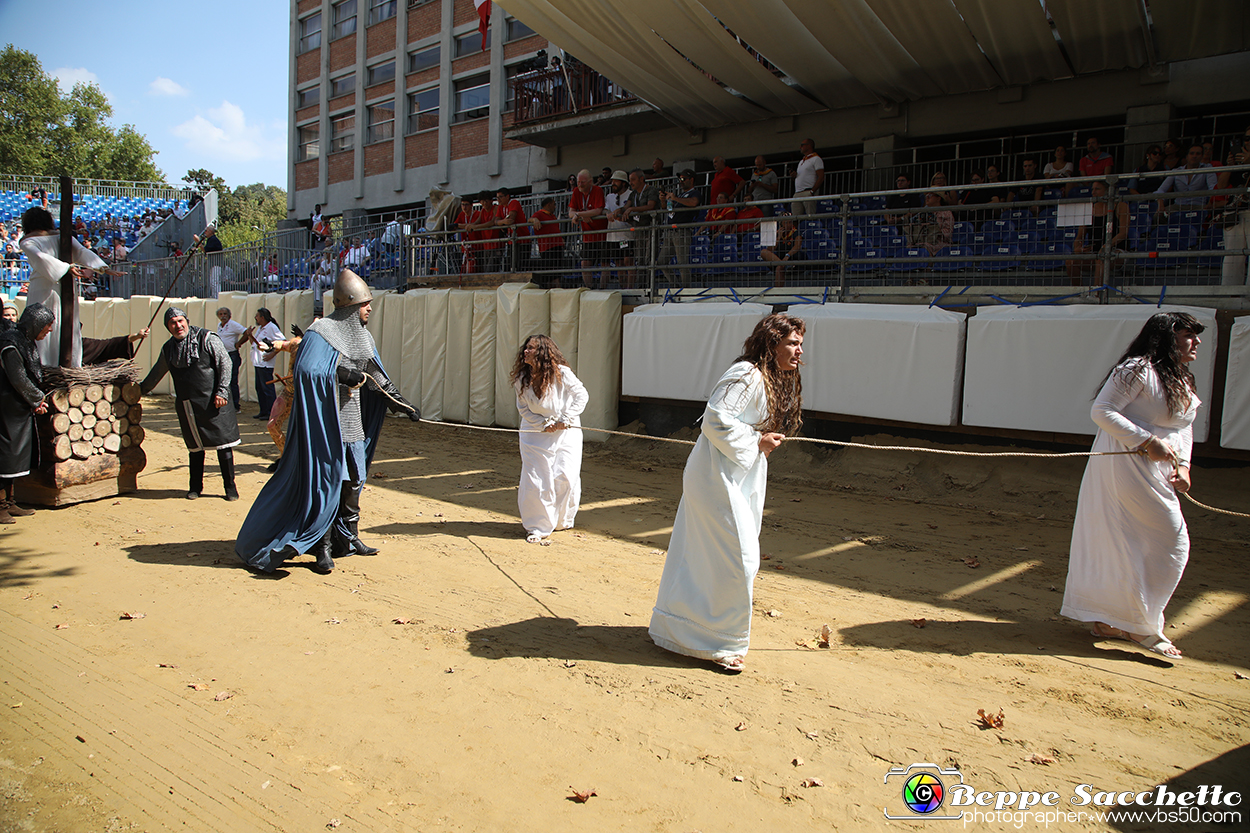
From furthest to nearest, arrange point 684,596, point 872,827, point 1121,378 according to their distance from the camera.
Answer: point 1121,378 → point 684,596 → point 872,827

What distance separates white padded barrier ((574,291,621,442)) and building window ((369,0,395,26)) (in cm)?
2235

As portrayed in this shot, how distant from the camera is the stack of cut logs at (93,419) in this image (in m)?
7.88

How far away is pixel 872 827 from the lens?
301 centimetres

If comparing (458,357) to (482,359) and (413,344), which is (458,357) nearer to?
(482,359)

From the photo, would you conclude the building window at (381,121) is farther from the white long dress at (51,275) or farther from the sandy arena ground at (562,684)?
the sandy arena ground at (562,684)

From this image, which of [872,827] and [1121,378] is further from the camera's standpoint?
[1121,378]

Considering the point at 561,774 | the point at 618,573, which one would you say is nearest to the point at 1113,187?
the point at 618,573

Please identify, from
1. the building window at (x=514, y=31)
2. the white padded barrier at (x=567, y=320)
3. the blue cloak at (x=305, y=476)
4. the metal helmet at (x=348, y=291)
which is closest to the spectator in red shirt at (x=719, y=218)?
the white padded barrier at (x=567, y=320)

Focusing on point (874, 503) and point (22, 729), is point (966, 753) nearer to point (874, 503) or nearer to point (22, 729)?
point (22, 729)

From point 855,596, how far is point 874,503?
3128mm

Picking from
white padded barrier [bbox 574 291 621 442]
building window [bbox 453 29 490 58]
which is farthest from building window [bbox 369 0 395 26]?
white padded barrier [bbox 574 291 621 442]

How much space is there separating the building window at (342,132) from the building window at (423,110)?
11.1 feet

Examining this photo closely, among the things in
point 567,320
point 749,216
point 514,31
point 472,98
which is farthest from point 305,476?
point 472,98

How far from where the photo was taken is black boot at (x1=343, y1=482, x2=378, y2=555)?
6.37 m
